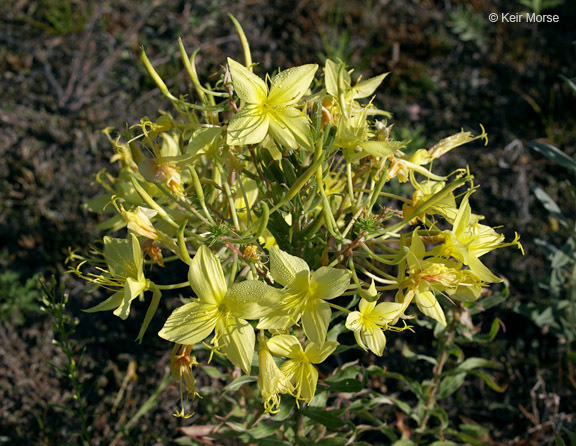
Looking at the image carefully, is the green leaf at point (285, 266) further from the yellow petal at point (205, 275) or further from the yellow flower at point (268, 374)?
the yellow flower at point (268, 374)

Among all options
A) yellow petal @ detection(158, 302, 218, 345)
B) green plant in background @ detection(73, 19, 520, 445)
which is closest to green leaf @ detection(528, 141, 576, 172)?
green plant in background @ detection(73, 19, 520, 445)

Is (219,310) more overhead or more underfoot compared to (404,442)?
more overhead

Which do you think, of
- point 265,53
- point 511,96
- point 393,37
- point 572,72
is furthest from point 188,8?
point 572,72

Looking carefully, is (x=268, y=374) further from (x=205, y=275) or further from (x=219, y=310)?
(x=205, y=275)

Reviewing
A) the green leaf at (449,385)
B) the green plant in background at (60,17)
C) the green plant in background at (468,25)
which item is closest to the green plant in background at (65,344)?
the green leaf at (449,385)

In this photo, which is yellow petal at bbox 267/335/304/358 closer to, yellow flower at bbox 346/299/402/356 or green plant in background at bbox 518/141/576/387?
yellow flower at bbox 346/299/402/356

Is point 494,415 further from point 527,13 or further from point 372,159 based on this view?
point 527,13

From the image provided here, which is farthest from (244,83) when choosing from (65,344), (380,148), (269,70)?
(269,70)
